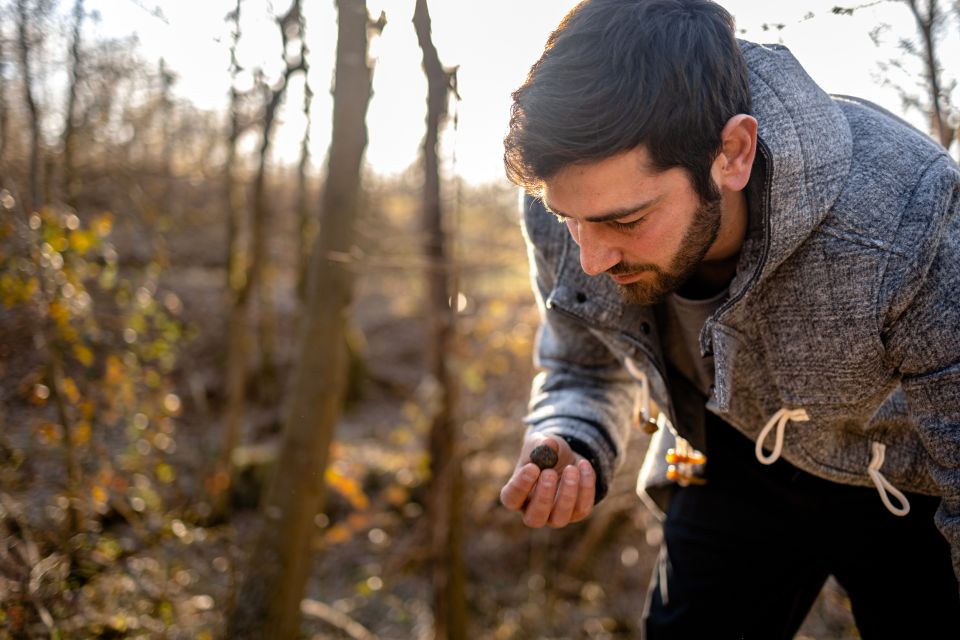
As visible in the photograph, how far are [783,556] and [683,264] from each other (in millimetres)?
895

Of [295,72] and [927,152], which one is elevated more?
[295,72]

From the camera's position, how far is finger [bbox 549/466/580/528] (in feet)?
5.54

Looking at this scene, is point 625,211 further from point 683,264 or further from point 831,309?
point 831,309

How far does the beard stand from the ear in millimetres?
41

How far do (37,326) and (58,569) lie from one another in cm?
97

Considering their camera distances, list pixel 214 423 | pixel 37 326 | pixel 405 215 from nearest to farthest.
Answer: pixel 37 326 < pixel 214 423 < pixel 405 215

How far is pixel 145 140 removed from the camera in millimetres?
5883

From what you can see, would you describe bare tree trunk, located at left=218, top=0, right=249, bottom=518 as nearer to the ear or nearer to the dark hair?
the dark hair

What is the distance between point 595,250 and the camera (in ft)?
5.42

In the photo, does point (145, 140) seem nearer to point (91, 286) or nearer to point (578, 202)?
point (91, 286)

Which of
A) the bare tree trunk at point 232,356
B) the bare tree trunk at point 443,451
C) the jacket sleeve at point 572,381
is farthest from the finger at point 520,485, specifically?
the bare tree trunk at point 232,356

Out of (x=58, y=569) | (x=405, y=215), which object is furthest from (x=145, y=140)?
(x=405, y=215)

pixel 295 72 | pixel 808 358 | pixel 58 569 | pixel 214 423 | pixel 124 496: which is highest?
pixel 295 72

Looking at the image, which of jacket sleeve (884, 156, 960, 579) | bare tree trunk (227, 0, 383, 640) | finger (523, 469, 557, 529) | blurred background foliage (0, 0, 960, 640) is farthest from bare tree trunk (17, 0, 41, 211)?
jacket sleeve (884, 156, 960, 579)
